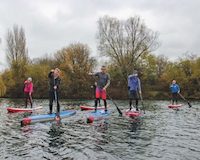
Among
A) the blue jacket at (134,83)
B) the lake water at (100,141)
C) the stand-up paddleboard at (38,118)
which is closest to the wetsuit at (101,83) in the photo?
the blue jacket at (134,83)

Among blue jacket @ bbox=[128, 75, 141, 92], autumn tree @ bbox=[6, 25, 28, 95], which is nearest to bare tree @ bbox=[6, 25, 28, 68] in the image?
autumn tree @ bbox=[6, 25, 28, 95]

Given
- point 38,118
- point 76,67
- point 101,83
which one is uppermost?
point 76,67

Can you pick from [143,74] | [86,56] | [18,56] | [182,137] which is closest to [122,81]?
[143,74]

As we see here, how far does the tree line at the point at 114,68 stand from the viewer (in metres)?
55.2

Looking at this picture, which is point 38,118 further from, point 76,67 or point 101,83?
point 76,67

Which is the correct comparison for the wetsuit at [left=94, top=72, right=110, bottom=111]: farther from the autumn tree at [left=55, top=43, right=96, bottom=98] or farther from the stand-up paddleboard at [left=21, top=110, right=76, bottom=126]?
the autumn tree at [left=55, top=43, right=96, bottom=98]

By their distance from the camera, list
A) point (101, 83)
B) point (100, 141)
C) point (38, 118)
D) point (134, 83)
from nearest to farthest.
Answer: point (100, 141) < point (38, 118) < point (101, 83) < point (134, 83)

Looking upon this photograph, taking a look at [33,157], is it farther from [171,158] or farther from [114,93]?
[114,93]

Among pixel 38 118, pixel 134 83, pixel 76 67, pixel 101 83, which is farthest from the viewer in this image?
pixel 76 67

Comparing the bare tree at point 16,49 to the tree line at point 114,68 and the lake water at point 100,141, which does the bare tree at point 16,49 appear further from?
the lake water at point 100,141

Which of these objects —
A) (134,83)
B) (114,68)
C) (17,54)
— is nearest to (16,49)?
(17,54)

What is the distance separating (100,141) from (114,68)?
48.8m

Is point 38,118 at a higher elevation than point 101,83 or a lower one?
lower

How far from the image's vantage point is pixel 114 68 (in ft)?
195
